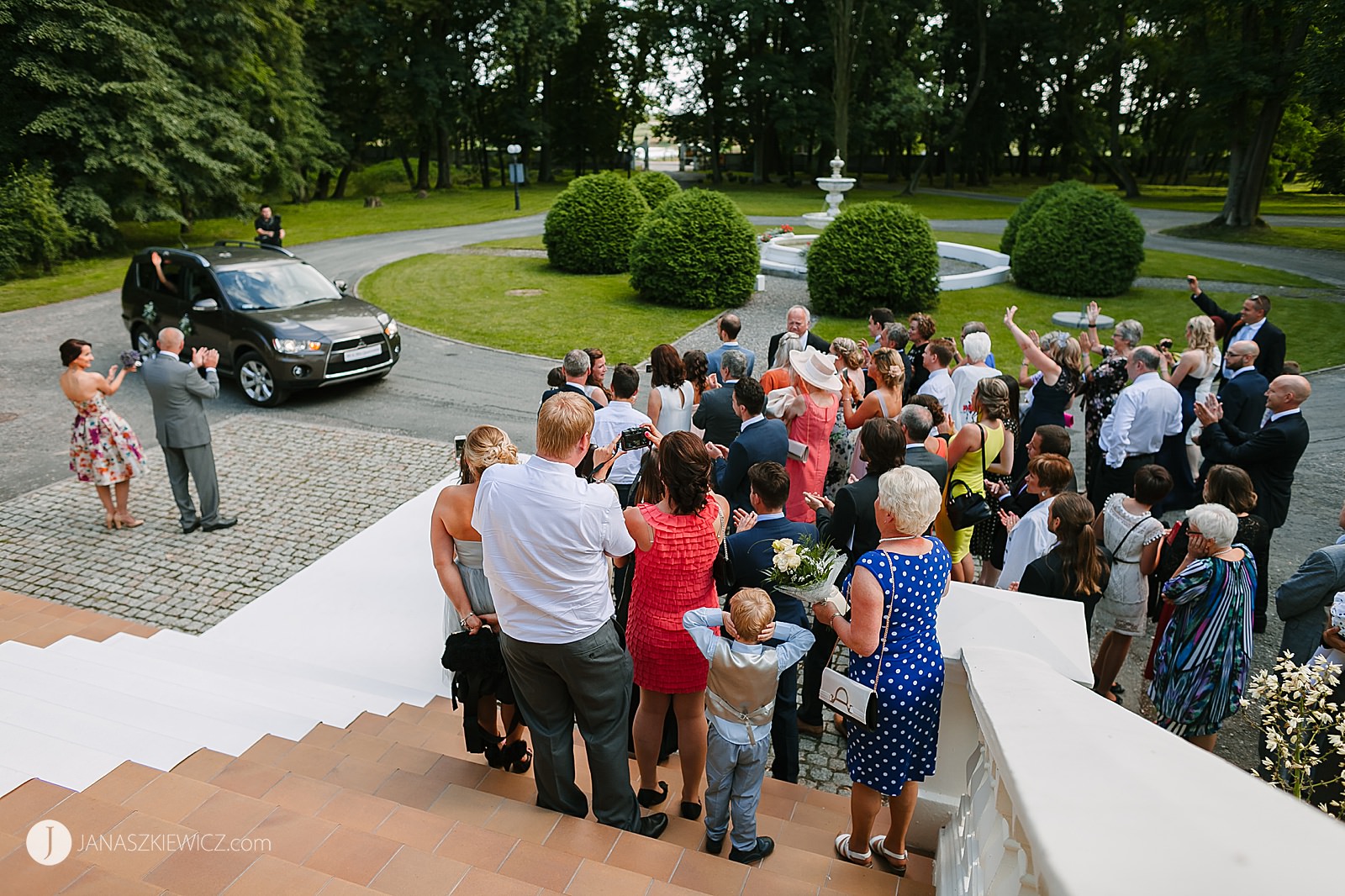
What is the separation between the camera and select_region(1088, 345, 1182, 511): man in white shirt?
280 inches

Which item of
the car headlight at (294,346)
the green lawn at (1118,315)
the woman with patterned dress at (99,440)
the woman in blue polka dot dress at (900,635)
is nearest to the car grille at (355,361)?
the car headlight at (294,346)

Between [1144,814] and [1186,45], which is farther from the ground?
[1186,45]

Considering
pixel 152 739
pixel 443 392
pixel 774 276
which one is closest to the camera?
pixel 152 739

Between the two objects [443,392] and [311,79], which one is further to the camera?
[311,79]

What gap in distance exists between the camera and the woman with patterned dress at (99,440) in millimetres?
7727

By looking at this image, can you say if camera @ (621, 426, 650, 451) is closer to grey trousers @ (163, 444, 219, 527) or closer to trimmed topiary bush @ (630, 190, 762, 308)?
grey trousers @ (163, 444, 219, 527)

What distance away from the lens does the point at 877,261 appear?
1628 cm

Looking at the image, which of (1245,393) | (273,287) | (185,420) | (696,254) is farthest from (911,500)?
(696,254)

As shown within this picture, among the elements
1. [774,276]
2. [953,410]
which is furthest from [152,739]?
[774,276]

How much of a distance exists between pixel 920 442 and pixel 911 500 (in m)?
2.22

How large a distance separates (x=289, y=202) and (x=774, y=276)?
25971 mm

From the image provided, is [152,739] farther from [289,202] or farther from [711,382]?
[289,202]

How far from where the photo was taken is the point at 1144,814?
1.42 meters

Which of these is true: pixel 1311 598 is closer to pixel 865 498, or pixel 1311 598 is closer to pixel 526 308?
pixel 865 498
